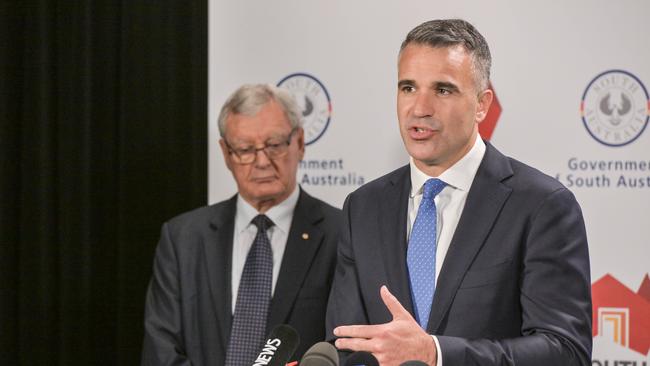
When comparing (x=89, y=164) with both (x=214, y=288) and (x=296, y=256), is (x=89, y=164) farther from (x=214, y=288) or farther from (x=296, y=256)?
(x=296, y=256)

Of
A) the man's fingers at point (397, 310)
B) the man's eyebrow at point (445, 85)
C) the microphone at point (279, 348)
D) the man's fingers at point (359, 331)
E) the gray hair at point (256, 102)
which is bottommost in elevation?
the microphone at point (279, 348)

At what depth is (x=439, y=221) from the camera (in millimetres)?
2551

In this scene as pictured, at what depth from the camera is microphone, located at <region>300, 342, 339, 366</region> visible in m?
1.83

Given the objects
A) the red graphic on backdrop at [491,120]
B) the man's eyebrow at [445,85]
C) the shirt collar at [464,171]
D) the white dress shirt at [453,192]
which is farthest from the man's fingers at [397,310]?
the red graphic on backdrop at [491,120]

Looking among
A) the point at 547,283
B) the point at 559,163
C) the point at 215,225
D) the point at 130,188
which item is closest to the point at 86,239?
the point at 130,188

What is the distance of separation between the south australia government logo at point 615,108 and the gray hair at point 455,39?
135 cm

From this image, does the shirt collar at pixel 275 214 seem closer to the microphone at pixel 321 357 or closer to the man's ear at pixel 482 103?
the man's ear at pixel 482 103

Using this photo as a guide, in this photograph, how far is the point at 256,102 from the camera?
3.55 m

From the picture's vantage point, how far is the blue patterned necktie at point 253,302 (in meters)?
3.36

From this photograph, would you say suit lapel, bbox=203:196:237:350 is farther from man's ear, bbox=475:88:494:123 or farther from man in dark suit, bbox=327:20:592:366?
man's ear, bbox=475:88:494:123

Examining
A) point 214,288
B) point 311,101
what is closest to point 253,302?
point 214,288

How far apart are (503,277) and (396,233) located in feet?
1.13

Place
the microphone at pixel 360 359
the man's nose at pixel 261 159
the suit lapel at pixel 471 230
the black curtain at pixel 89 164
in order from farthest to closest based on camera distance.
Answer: the black curtain at pixel 89 164 < the man's nose at pixel 261 159 < the suit lapel at pixel 471 230 < the microphone at pixel 360 359

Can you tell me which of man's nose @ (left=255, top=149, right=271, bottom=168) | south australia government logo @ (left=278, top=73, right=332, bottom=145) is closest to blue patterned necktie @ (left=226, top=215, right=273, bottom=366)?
man's nose @ (left=255, top=149, right=271, bottom=168)
